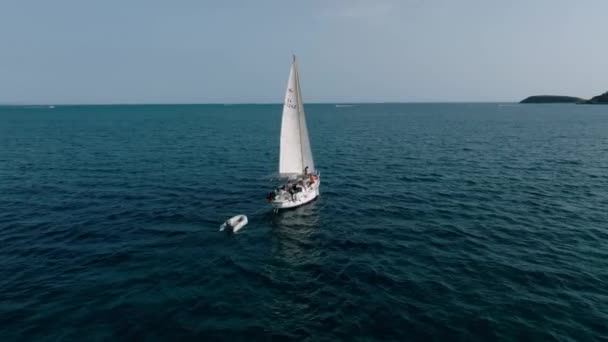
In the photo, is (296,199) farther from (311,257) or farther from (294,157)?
(311,257)

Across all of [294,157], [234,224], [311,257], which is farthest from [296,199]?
[311,257]

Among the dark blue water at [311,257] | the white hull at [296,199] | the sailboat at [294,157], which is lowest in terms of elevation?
the dark blue water at [311,257]

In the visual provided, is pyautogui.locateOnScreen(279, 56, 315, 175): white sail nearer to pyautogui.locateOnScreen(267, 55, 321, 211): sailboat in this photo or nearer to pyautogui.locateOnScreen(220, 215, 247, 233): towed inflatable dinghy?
pyautogui.locateOnScreen(267, 55, 321, 211): sailboat

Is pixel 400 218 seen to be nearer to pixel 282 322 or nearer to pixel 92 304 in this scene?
pixel 282 322

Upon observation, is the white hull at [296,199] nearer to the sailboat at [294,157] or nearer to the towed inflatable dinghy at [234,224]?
the sailboat at [294,157]

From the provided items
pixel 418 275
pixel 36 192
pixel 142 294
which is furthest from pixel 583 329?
pixel 36 192

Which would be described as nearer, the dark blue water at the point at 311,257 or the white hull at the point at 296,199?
the dark blue water at the point at 311,257

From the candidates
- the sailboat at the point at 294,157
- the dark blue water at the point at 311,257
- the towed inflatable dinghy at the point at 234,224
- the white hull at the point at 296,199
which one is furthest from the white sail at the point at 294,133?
the towed inflatable dinghy at the point at 234,224
